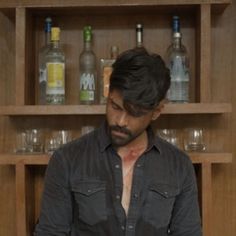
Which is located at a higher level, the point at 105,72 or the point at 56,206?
the point at 105,72

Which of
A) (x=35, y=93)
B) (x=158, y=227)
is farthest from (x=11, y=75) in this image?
(x=158, y=227)

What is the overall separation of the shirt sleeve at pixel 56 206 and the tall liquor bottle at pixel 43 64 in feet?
1.50

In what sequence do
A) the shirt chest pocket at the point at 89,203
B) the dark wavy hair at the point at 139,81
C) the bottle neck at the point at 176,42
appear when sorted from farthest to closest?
the bottle neck at the point at 176,42, the shirt chest pocket at the point at 89,203, the dark wavy hair at the point at 139,81

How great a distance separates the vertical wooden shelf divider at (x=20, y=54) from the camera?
5.02 ft

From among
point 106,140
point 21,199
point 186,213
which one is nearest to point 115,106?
point 106,140

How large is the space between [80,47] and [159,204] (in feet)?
2.38

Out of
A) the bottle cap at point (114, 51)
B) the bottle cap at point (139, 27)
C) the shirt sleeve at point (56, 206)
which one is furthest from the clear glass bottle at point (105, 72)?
the shirt sleeve at point (56, 206)

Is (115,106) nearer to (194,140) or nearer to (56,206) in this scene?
(56,206)

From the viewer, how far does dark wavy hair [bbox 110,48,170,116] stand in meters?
1.13

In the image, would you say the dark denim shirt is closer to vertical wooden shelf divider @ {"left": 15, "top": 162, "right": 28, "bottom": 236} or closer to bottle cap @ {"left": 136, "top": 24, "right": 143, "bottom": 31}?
vertical wooden shelf divider @ {"left": 15, "top": 162, "right": 28, "bottom": 236}

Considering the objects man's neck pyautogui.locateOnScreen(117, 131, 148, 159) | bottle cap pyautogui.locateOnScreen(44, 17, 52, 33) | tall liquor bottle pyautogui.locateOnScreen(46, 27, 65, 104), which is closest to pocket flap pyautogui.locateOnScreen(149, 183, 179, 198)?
man's neck pyautogui.locateOnScreen(117, 131, 148, 159)

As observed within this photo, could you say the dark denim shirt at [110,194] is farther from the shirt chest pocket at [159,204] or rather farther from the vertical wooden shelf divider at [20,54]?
the vertical wooden shelf divider at [20,54]

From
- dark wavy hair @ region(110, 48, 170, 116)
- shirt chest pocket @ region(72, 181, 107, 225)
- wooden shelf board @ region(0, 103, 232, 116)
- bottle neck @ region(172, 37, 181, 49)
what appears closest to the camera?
dark wavy hair @ region(110, 48, 170, 116)

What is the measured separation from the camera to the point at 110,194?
1248 mm
